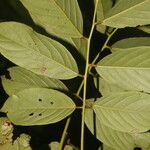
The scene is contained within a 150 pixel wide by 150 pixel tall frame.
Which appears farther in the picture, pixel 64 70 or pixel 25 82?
pixel 25 82

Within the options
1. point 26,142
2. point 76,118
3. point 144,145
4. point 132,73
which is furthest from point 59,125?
point 132,73

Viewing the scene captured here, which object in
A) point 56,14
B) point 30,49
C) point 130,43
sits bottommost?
point 130,43

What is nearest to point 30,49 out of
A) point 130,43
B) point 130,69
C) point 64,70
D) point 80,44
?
point 64,70

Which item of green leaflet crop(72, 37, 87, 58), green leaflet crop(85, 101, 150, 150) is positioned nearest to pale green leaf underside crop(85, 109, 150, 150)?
green leaflet crop(85, 101, 150, 150)

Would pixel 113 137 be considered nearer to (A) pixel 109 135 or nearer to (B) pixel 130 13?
(A) pixel 109 135

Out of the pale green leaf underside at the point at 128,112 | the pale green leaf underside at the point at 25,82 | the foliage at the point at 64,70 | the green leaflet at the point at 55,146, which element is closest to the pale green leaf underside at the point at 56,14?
the foliage at the point at 64,70
